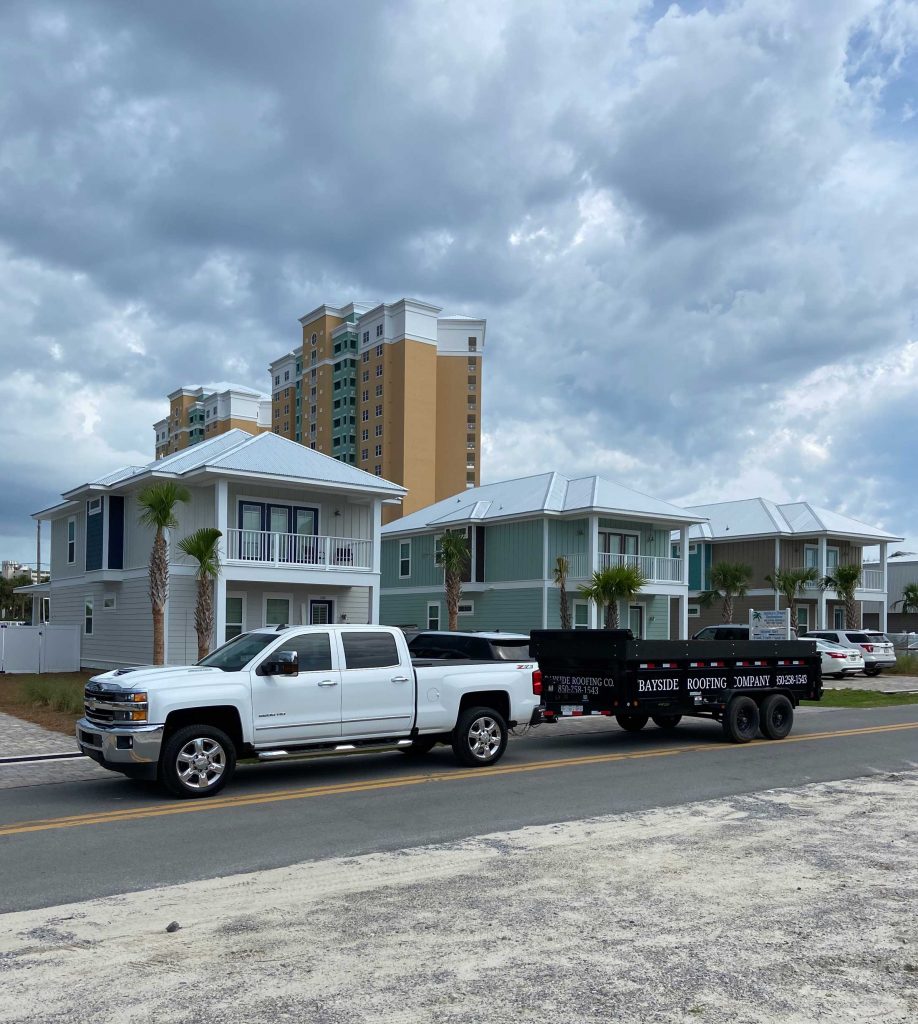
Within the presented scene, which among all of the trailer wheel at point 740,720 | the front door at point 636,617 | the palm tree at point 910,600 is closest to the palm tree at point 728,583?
the front door at point 636,617

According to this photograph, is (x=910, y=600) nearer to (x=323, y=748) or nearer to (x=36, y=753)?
(x=323, y=748)

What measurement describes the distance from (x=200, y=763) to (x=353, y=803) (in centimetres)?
170

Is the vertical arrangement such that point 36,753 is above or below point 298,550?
below

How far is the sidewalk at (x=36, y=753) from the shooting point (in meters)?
12.1

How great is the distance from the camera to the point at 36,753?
45.8ft

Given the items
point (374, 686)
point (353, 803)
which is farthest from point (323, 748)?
point (353, 803)

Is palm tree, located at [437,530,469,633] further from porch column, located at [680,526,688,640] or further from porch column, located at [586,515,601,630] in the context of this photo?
porch column, located at [680,526,688,640]

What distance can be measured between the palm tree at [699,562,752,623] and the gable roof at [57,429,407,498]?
20.9 m

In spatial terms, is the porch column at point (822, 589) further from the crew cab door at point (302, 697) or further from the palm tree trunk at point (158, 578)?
the crew cab door at point (302, 697)

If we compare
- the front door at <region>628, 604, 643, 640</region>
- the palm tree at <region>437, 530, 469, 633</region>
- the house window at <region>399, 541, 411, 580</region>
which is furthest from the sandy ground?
the house window at <region>399, 541, 411, 580</region>

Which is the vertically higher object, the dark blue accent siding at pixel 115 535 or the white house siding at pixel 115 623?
the dark blue accent siding at pixel 115 535

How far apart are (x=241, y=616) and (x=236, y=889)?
24066 millimetres

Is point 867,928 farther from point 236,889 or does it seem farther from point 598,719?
point 598,719

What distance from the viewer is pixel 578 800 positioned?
10609mm
